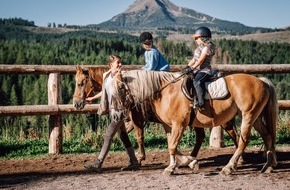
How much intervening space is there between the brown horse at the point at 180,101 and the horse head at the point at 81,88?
2.39 ft

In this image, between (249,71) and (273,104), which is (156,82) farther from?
(249,71)

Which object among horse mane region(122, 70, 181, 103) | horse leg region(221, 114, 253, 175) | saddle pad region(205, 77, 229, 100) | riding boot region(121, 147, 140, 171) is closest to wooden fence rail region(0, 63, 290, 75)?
horse mane region(122, 70, 181, 103)

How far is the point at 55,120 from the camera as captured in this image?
297 inches

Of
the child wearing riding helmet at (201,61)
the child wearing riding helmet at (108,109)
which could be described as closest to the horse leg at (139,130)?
the child wearing riding helmet at (108,109)

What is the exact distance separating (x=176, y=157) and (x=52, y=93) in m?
3.07

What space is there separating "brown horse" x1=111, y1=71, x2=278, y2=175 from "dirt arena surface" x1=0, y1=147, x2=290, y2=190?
0.98 ft

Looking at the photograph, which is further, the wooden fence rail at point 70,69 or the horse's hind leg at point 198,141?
the wooden fence rail at point 70,69

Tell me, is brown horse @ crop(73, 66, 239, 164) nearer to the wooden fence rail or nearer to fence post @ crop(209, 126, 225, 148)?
the wooden fence rail

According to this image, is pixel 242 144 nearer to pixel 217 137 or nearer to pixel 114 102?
pixel 114 102

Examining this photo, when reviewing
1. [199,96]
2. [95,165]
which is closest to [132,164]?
[95,165]

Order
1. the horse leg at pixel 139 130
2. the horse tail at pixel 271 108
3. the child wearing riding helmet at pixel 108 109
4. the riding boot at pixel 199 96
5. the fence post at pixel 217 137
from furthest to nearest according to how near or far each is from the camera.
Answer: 1. the fence post at pixel 217 137
2. the horse leg at pixel 139 130
3. the horse tail at pixel 271 108
4. the child wearing riding helmet at pixel 108 109
5. the riding boot at pixel 199 96

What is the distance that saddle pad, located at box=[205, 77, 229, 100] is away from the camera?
17.6 feet

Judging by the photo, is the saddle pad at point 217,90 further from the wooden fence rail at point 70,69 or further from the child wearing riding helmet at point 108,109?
the wooden fence rail at point 70,69

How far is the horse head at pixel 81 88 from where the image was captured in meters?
5.84
